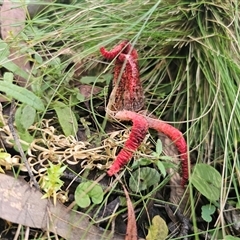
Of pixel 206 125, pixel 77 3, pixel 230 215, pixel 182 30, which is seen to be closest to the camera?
pixel 230 215

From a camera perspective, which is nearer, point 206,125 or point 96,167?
point 96,167

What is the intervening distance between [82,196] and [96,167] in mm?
112

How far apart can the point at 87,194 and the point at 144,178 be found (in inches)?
6.3

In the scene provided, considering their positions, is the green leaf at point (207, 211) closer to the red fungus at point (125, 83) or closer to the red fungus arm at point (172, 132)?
the red fungus arm at point (172, 132)

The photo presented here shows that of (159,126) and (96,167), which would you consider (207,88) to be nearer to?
(159,126)

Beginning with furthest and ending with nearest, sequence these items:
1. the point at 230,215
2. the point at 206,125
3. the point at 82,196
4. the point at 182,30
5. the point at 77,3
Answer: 1. the point at 77,3
2. the point at 182,30
3. the point at 206,125
4. the point at 230,215
5. the point at 82,196

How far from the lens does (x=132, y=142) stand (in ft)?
4.39

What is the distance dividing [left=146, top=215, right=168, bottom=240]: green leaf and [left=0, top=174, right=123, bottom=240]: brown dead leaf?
3.0 inches

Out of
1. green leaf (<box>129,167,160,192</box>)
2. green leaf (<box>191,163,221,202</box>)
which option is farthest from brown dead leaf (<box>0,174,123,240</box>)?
green leaf (<box>191,163,221,202</box>)

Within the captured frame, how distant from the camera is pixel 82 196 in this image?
49.4 inches

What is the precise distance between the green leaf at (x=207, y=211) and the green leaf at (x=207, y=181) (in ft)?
0.09

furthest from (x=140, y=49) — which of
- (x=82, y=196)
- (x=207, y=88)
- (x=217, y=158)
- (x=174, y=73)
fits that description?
(x=82, y=196)

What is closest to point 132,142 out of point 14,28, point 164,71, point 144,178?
point 144,178

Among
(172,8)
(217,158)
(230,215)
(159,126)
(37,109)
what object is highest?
(172,8)
